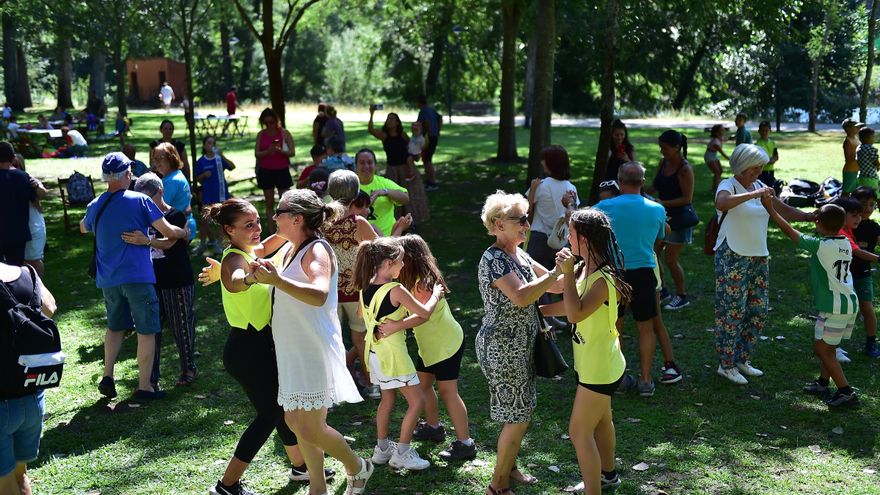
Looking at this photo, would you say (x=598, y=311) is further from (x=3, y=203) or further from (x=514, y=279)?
(x=3, y=203)

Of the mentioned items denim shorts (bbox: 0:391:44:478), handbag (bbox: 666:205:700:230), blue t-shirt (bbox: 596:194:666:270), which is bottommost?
denim shorts (bbox: 0:391:44:478)

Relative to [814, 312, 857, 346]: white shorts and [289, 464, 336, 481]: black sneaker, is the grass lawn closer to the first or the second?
[289, 464, 336, 481]: black sneaker

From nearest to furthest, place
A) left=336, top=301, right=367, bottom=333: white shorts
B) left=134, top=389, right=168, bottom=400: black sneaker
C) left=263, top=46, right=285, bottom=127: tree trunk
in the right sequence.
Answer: left=336, top=301, right=367, bottom=333: white shorts → left=134, top=389, right=168, bottom=400: black sneaker → left=263, top=46, right=285, bottom=127: tree trunk

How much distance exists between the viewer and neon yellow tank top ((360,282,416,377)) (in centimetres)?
552

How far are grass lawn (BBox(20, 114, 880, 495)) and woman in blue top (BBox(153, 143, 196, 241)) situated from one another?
4.96 feet

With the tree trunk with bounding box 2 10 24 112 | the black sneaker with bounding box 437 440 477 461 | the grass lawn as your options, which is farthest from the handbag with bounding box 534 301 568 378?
the tree trunk with bounding box 2 10 24 112

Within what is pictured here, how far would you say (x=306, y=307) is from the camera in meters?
4.68

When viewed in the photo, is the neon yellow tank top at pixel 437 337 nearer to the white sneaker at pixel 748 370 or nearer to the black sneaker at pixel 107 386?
the black sneaker at pixel 107 386

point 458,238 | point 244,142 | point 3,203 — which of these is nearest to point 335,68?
point 244,142

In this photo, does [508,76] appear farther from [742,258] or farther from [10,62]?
[10,62]

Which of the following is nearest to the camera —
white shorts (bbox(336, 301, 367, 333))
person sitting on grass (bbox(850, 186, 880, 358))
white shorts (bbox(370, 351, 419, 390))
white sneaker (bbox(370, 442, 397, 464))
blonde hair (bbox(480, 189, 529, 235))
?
blonde hair (bbox(480, 189, 529, 235))

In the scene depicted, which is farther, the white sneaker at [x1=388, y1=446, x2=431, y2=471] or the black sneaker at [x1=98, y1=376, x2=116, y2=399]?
the black sneaker at [x1=98, y1=376, x2=116, y2=399]

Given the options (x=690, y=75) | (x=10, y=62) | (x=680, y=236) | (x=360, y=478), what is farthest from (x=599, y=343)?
(x=690, y=75)

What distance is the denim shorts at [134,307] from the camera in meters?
6.87
